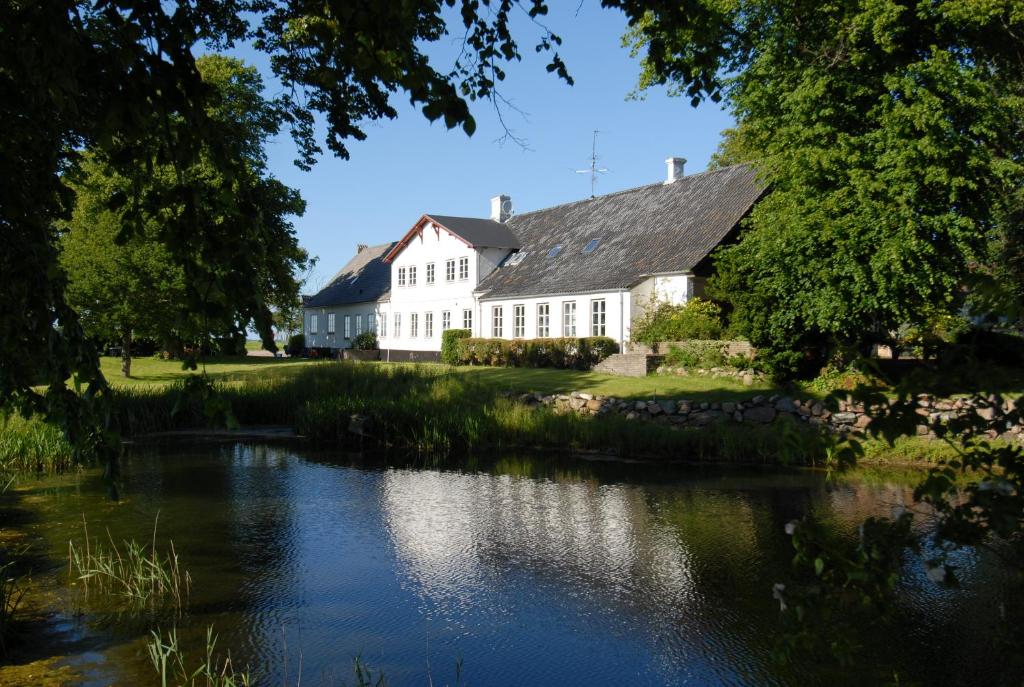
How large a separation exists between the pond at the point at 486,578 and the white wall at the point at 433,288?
72.9 ft

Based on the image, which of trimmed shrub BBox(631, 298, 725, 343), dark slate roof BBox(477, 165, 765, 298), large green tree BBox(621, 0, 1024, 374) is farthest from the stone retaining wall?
dark slate roof BBox(477, 165, 765, 298)

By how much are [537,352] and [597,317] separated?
7.80ft

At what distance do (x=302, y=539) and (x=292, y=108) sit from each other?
193 inches

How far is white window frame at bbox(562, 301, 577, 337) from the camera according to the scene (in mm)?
28875

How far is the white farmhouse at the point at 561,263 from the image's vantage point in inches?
1029

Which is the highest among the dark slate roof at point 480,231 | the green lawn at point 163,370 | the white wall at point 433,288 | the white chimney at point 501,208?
the white chimney at point 501,208

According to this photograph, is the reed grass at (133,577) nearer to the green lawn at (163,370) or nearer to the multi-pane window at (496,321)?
the green lawn at (163,370)

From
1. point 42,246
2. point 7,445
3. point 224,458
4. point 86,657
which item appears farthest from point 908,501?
point 7,445

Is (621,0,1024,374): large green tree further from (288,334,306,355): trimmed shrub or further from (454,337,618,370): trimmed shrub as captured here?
(288,334,306,355): trimmed shrub

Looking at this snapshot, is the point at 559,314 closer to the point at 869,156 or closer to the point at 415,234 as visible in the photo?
the point at 415,234

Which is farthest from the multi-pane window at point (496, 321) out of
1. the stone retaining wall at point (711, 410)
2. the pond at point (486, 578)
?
the pond at point (486, 578)

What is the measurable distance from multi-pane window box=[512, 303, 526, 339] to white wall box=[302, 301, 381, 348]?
12.7 metres

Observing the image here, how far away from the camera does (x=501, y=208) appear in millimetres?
39781

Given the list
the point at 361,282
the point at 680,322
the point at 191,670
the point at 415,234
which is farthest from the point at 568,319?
the point at 191,670
